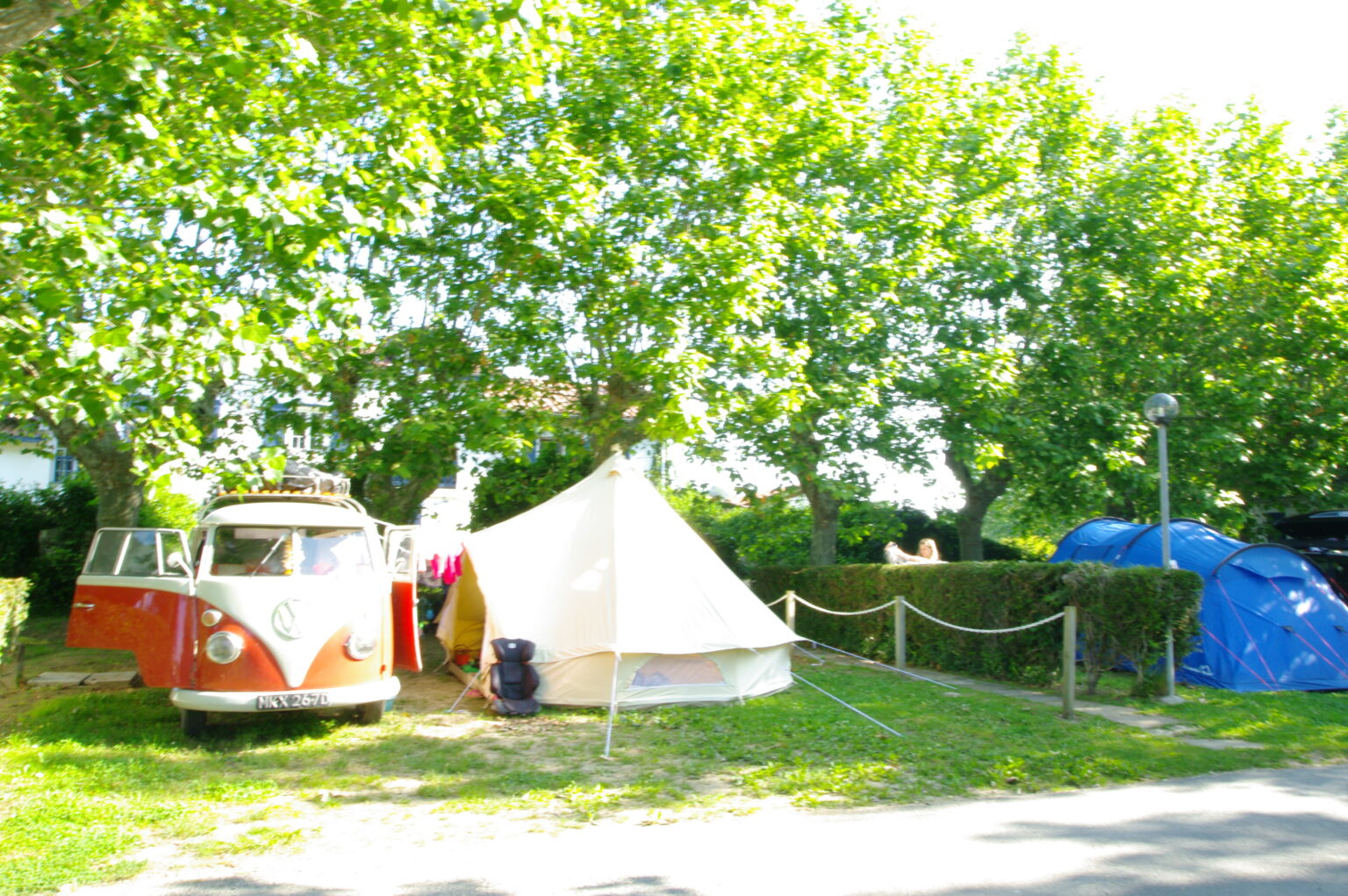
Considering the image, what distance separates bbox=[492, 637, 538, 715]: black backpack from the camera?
412 inches

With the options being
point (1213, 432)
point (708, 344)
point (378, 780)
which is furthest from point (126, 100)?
point (1213, 432)

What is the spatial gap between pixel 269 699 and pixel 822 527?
11.5m

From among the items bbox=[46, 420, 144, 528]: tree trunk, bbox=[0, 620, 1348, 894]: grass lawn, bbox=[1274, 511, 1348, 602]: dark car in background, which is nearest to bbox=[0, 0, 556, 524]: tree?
bbox=[46, 420, 144, 528]: tree trunk

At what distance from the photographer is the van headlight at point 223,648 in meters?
8.50

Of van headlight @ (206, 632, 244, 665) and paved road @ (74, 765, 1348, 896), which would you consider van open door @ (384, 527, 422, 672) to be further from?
paved road @ (74, 765, 1348, 896)

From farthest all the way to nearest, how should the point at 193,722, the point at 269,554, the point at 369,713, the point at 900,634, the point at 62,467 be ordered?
the point at 62,467, the point at 900,634, the point at 369,713, the point at 269,554, the point at 193,722

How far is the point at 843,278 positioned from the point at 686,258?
12.1 ft

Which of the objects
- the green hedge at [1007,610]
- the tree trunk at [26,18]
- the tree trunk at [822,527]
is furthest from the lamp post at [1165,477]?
the tree trunk at [26,18]

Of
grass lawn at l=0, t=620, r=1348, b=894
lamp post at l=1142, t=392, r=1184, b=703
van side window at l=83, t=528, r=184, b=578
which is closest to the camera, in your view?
grass lawn at l=0, t=620, r=1348, b=894

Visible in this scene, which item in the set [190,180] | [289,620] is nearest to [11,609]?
[289,620]

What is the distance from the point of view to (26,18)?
24.9 ft

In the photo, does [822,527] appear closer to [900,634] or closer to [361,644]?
[900,634]

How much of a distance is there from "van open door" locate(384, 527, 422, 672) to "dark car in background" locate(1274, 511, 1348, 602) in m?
13.3

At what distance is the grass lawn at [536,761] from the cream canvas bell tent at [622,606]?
396 mm
